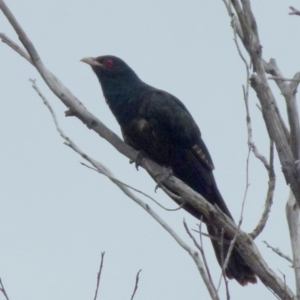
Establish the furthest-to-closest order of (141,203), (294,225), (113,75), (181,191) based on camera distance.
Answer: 1. (113,75)
2. (181,191)
3. (294,225)
4. (141,203)

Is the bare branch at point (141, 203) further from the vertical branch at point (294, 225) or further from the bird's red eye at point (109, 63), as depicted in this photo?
the bird's red eye at point (109, 63)

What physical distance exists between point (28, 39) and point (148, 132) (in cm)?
189

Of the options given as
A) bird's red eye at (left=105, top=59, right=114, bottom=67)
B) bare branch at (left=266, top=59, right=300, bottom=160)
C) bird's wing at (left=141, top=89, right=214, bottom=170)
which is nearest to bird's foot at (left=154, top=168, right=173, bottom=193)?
bird's wing at (left=141, top=89, right=214, bottom=170)

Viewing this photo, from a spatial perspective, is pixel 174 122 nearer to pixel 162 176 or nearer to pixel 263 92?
pixel 162 176

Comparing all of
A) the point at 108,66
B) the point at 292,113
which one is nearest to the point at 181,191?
the point at 292,113

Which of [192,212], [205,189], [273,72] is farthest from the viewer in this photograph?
[205,189]

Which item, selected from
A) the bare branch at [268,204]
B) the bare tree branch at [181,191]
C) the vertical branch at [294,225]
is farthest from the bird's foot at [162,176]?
the vertical branch at [294,225]

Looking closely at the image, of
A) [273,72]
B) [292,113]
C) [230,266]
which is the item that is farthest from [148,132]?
[292,113]

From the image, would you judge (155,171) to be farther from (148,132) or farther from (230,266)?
(230,266)

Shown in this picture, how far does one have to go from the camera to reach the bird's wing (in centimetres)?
677

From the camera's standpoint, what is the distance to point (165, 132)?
679 centimetres

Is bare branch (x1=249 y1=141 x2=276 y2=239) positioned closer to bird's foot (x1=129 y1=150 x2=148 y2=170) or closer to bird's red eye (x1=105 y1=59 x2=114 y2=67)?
bird's foot (x1=129 y1=150 x2=148 y2=170)

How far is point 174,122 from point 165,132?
0.16 metres

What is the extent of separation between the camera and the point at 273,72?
476 centimetres
